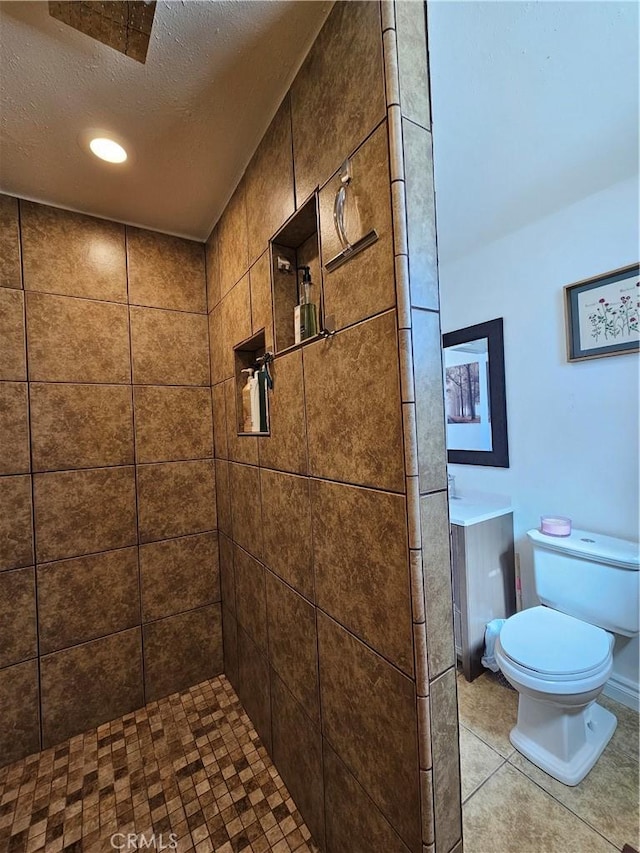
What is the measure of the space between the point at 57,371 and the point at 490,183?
2.08 m

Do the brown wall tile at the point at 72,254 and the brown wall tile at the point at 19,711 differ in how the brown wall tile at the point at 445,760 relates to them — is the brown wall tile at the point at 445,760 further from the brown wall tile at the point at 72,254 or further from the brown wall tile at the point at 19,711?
the brown wall tile at the point at 72,254

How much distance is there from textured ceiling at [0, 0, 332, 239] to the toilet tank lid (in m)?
2.09

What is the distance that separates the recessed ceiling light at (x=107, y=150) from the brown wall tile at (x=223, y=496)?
1.26 metres

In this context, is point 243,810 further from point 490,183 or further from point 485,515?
point 490,183

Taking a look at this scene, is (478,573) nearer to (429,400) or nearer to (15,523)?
(429,400)

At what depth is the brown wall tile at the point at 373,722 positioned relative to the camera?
0.74 meters

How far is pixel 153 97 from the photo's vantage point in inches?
41.9

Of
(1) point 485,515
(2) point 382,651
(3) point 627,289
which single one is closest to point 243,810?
(2) point 382,651

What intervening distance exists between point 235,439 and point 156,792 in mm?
1314

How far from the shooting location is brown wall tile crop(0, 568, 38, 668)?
55.7 inches

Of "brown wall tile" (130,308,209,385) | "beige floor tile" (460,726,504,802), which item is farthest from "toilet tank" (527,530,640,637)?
"brown wall tile" (130,308,209,385)

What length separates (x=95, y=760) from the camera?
1.42 m

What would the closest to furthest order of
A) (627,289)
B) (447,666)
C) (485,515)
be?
(447,666) → (627,289) → (485,515)

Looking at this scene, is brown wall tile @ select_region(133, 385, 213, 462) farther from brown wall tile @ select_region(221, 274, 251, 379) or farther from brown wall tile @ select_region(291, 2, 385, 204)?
brown wall tile @ select_region(291, 2, 385, 204)
